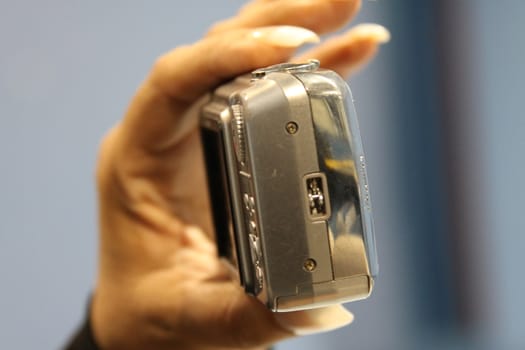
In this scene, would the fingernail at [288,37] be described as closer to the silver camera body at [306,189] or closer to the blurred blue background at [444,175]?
the silver camera body at [306,189]

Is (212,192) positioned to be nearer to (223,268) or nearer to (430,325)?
(223,268)

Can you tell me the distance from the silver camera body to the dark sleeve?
15.0 inches

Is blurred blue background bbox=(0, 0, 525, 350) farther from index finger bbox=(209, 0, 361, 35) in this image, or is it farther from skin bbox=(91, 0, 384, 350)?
index finger bbox=(209, 0, 361, 35)

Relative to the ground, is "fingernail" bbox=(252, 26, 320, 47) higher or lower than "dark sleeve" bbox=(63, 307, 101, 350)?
higher

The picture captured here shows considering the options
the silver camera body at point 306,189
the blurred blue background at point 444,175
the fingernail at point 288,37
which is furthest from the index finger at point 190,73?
the blurred blue background at point 444,175

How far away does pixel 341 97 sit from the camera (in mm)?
378

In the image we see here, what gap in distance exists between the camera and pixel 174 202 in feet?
2.39

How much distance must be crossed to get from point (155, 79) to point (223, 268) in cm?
17

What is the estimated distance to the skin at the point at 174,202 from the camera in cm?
57

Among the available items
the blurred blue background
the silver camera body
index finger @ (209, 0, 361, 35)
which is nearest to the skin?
index finger @ (209, 0, 361, 35)

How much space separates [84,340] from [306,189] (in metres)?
0.43

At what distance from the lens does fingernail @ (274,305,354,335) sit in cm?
48

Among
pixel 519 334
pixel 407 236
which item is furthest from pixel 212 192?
pixel 519 334

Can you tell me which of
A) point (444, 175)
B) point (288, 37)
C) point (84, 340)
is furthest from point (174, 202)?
point (444, 175)
